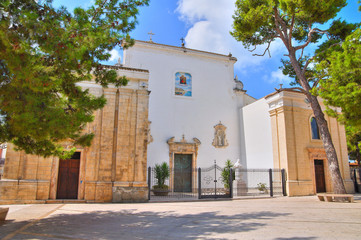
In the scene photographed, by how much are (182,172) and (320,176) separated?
886 cm

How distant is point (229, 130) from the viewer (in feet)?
65.4

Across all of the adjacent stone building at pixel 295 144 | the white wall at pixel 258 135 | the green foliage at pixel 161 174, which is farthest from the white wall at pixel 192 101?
the adjacent stone building at pixel 295 144

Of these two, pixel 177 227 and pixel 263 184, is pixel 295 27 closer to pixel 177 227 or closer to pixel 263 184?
pixel 263 184

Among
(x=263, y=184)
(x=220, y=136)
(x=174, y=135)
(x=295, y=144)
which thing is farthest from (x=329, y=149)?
(x=174, y=135)

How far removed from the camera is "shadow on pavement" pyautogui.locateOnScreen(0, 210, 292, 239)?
5.53m

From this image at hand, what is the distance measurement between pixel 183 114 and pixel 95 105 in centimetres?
1222

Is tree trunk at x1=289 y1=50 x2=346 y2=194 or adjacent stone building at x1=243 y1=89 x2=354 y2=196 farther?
adjacent stone building at x1=243 y1=89 x2=354 y2=196

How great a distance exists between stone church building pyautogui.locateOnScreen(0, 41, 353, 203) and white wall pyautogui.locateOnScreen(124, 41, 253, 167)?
72 millimetres

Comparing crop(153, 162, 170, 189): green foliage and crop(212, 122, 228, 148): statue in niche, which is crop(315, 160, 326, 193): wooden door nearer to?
crop(212, 122, 228, 148): statue in niche

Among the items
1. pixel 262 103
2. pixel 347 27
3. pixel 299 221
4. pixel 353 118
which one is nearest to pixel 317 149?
pixel 262 103

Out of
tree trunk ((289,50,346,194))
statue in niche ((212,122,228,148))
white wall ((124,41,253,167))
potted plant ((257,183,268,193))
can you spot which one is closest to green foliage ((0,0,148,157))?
tree trunk ((289,50,346,194))

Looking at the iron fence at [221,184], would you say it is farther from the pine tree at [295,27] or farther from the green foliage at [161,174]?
the pine tree at [295,27]

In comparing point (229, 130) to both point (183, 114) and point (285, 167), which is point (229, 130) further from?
point (285, 167)

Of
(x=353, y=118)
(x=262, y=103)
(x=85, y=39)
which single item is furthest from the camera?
(x=262, y=103)
